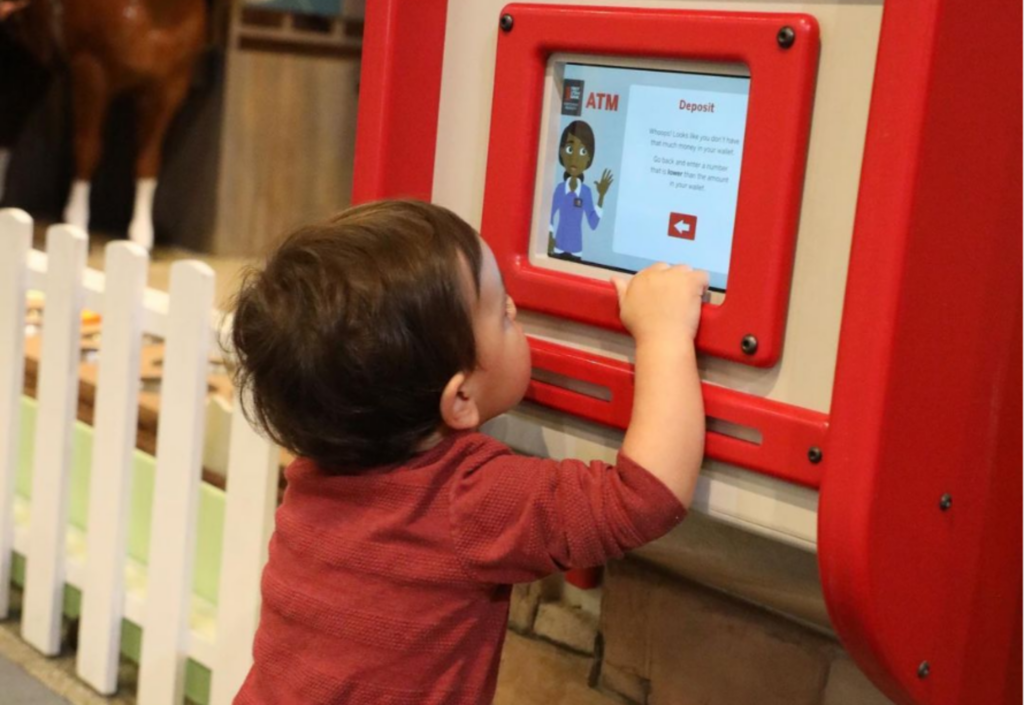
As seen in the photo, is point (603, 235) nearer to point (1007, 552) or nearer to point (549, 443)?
point (549, 443)

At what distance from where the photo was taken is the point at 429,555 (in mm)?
896

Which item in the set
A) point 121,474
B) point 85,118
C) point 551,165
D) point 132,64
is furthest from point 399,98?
point 85,118

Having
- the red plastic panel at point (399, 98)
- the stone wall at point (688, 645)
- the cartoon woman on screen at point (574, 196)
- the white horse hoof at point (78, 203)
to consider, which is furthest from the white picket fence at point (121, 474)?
the white horse hoof at point (78, 203)

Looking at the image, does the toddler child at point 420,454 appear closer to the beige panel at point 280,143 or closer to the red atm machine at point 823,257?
the red atm machine at point 823,257

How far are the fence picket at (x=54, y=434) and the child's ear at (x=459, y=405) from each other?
3.28 ft

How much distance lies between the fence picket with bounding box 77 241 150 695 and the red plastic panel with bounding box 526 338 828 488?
0.82 meters

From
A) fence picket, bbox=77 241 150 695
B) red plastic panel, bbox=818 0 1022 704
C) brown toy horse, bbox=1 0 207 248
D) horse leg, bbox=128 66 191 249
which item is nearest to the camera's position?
red plastic panel, bbox=818 0 1022 704

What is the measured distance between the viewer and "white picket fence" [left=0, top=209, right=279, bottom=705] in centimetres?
152

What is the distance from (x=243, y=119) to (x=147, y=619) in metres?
1.35

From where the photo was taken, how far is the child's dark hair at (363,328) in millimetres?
853

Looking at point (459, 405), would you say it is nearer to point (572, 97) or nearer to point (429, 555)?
point (429, 555)

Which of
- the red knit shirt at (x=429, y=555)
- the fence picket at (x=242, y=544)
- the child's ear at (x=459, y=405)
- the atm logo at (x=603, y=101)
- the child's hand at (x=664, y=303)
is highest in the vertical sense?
the atm logo at (x=603, y=101)

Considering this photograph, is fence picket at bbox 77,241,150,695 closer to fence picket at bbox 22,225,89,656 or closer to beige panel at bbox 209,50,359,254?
fence picket at bbox 22,225,89,656

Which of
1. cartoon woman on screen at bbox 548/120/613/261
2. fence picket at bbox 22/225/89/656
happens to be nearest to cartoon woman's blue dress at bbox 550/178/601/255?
cartoon woman on screen at bbox 548/120/613/261
